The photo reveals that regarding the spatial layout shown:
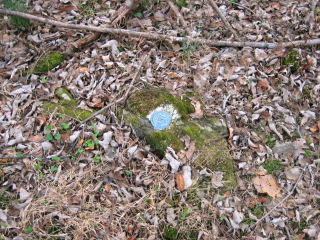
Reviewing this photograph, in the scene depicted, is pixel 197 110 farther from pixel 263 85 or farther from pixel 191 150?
pixel 263 85

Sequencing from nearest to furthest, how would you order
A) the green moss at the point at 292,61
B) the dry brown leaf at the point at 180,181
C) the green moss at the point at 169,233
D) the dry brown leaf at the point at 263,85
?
the green moss at the point at 169,233, the dry brown leaf at the point at 180,181, the dry brown leaf at the point at 263,85, the green moss at the point at 292,61

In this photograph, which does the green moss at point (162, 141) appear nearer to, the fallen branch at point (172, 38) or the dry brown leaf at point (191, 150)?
the dry brown leaf at point (191, 150)

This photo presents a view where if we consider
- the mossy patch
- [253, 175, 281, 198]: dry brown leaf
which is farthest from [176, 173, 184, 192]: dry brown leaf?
the mossy patch

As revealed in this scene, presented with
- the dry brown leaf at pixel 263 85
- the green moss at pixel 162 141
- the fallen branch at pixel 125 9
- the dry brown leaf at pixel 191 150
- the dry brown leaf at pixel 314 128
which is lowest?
the dry brown leaf at pixel 314 128

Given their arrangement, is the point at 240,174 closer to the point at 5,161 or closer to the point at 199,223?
the point at 199,223

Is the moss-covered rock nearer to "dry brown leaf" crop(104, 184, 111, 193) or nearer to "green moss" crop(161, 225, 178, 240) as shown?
"dry brown leaf" crop(104, 184, 111, 193)

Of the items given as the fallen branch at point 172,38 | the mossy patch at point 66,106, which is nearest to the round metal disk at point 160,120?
the mossy patch at point 66,106
